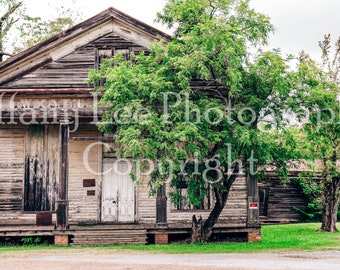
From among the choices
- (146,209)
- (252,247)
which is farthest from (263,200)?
(252,247)

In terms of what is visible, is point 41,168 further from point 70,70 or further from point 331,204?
point 331,204

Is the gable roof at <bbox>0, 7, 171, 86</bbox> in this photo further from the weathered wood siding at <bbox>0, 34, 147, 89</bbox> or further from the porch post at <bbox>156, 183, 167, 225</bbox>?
the porch post at <bbox>156, 183, 167, 225</bbox>

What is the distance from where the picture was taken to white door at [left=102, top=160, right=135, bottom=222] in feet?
65.7

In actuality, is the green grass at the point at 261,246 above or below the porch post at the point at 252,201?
below

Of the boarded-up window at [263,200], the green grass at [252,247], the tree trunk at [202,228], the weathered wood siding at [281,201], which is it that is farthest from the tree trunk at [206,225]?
the boarded-up window at [263,200]

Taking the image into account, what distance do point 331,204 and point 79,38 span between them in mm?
12187

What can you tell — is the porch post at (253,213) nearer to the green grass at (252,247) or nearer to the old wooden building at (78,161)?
the old wooden building at (78,161)

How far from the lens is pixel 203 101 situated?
16.6 metres

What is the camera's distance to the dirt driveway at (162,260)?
12.3 meters

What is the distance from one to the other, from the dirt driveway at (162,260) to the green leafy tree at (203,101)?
8.63ft

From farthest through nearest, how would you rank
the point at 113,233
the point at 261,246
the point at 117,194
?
1. the point at 117,194
2. the point at 113,233
3. the point at 261,246

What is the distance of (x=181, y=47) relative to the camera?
658 inches

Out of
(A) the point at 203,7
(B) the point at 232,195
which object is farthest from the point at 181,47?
(B) the point at 232,195

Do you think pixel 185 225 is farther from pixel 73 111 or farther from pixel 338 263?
pixel 338 263
